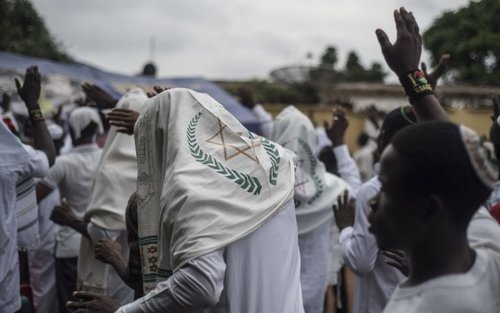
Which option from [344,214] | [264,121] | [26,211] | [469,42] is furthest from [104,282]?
[469,42]

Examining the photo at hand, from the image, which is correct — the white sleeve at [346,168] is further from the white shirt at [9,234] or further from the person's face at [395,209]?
the person's face at [395,209]

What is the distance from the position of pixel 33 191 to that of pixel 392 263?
8.43ft

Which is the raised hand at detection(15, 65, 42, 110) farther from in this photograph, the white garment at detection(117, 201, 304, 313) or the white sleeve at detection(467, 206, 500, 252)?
the white sleeve at detection(467, 206, 500, 252)

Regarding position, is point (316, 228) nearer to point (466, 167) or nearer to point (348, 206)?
point (348, 206)

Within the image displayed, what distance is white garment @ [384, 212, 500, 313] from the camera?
1.73 metres

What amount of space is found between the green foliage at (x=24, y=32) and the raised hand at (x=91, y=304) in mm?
18764

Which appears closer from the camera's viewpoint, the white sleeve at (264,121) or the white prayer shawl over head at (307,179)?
the white prayer shawl over head at (307,179)

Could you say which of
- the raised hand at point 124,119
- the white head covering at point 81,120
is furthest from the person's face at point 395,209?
the white head covering at point 81,120

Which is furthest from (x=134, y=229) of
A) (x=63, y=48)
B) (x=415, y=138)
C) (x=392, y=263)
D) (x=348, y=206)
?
(x=63, y=48)

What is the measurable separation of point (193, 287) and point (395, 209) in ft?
2.74

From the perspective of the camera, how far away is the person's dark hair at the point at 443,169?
1.72m

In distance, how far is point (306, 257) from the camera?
5.01 m

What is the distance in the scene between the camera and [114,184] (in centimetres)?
435

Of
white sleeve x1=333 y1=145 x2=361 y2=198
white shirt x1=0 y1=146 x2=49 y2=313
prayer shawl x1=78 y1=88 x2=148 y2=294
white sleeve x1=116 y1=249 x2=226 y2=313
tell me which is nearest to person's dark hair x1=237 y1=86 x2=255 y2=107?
white sleeve x1=333 y1=145 x2=361 y2=198
